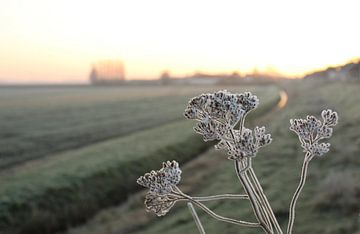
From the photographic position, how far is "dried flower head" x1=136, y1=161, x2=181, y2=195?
302 cm

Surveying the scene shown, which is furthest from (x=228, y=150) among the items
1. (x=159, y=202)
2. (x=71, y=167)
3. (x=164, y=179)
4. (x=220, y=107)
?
(x=71, y=167)

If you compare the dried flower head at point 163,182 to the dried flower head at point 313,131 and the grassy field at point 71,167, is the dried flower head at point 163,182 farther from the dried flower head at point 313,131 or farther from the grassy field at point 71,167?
the grassy field at point 71,167

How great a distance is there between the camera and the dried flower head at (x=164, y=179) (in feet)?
9.90

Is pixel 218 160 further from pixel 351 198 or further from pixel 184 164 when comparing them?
pixel 351 198

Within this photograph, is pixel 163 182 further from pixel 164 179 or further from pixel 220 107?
pixel 220 107

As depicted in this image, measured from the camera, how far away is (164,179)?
9.93 feet

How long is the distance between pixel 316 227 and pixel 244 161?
40.0 ft

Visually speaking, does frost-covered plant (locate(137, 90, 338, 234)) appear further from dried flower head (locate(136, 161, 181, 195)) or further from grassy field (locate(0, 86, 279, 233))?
grassy field (locate(0, 86, 279, 233))

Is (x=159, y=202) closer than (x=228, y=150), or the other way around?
(x=228, y=150)

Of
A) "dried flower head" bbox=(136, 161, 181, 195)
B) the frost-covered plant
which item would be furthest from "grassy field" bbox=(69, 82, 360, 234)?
"dried flower head" bbox=(136, 161, 181, 195)

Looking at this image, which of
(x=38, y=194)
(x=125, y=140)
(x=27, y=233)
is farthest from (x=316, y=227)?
(x=125, y=140)

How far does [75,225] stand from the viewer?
18.3m

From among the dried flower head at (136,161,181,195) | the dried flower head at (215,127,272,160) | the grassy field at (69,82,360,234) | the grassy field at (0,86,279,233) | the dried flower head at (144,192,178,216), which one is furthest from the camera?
the grassy field at (0,86,279,233)

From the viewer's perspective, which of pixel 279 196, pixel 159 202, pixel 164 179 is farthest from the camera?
pixel 279 196
